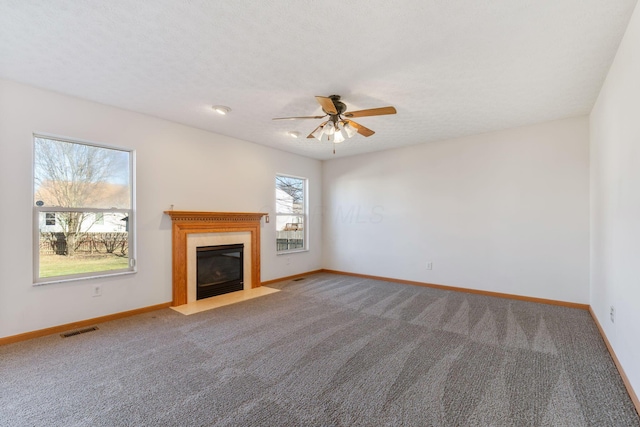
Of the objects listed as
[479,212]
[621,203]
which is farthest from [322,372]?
[479,212]

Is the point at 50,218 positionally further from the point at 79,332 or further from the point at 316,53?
the point at 316,53

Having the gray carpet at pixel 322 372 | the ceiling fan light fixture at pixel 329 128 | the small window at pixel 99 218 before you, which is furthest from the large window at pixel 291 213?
the small window at pixel 99 218

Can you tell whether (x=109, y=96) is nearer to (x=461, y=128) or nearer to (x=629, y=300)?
(x=461, y=128)

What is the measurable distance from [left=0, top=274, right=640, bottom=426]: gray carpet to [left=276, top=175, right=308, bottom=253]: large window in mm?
2367

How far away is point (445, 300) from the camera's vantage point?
14.6 feet

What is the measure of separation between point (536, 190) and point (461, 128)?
1.40 meters

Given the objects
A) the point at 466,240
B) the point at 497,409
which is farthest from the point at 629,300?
the point at 466,240

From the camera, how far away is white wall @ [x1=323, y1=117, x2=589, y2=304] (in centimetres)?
409

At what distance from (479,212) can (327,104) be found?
3.33m

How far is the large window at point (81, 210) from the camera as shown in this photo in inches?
127

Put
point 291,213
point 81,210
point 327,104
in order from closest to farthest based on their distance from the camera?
1. point 327,104
2. point 81,210
3. point 291,213

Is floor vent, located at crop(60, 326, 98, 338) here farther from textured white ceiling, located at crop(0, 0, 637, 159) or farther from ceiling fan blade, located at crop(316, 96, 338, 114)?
ceiling fan blade, located at crop(316, 96, 338, 114)

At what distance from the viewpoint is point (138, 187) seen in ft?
12.7

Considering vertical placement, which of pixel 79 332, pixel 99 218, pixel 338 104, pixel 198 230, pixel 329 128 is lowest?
pixel 79 332
